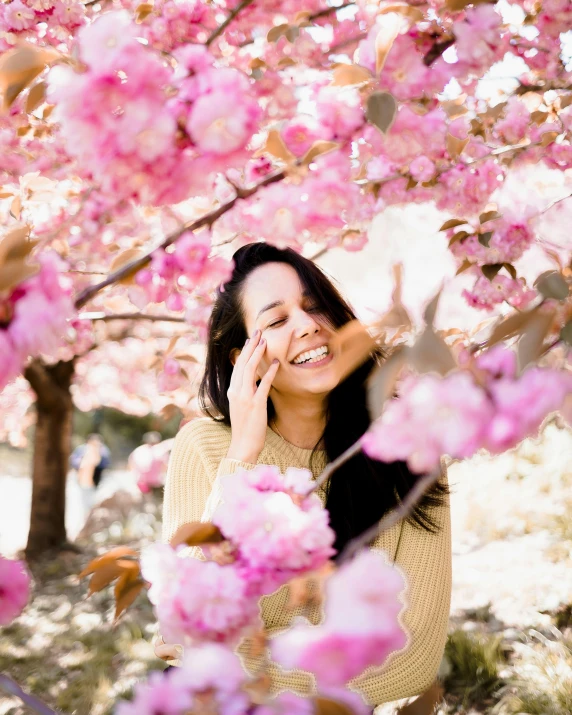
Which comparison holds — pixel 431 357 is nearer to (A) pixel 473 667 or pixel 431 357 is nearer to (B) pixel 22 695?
(B) pixel 22 695

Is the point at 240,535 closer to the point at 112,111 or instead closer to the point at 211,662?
the point at 211,662

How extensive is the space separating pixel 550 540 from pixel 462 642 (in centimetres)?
116

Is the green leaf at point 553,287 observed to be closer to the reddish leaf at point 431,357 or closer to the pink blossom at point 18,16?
the reddish leaf at point 431,357

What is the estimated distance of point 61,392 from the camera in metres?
4.57

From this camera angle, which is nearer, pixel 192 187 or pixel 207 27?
pixel 192 187

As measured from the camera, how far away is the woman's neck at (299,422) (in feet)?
6.10

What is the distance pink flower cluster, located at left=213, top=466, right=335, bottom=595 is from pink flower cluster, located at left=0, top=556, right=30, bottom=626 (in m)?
0.22

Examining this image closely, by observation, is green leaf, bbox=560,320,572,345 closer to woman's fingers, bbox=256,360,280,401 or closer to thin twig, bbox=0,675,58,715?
thin twig, bbox=0,675,58,715

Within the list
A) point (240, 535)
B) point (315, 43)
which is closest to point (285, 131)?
point (240, 535)

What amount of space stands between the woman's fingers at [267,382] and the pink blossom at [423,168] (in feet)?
1.58

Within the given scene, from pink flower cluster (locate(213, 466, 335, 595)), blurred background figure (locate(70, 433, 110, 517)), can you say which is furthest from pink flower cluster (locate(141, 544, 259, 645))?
blurred background figure (locate(70, 433, 110, 517))

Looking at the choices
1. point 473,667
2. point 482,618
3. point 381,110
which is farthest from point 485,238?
point 482,618

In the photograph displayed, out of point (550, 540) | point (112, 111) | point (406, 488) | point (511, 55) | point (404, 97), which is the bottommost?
point (550, 540)

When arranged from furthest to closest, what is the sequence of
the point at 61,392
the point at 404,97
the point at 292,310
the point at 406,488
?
the point at 61,392 → the point at 406,488 → the point at 292,310 → the point at 404,97
